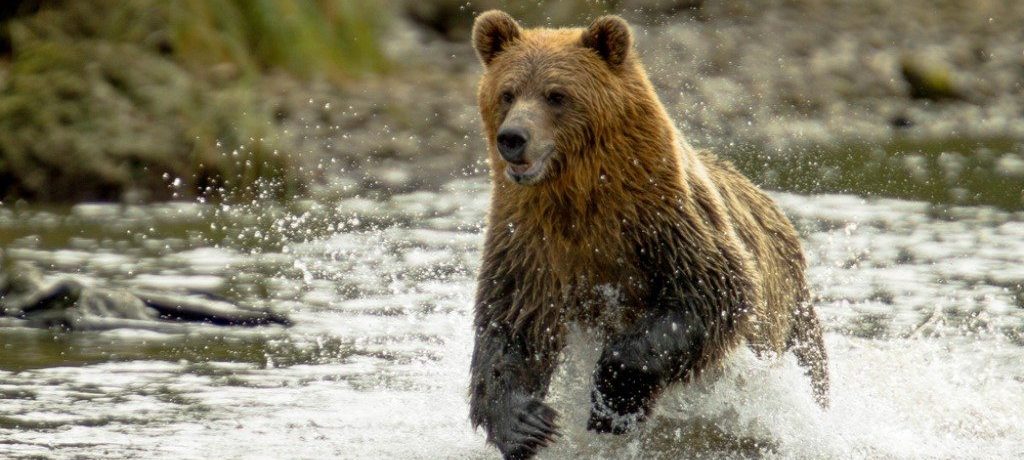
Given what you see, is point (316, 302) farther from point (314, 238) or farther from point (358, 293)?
point (314, 238)

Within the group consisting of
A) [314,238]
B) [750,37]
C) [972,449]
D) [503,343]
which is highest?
[750,37]

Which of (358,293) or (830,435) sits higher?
(358,293)

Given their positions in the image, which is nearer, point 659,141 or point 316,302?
point 659,141

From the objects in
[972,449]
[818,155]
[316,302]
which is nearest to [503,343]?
[972,449]

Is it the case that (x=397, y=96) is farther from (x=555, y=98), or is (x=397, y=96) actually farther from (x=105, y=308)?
(x=555, y=98)

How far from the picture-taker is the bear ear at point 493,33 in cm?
688

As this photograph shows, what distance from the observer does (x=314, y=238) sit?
41.1 feet

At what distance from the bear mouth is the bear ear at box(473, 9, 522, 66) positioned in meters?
0.69

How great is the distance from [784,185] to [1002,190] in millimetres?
1982

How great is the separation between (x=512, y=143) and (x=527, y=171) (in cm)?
17

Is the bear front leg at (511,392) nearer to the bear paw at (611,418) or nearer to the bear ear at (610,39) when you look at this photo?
the bear paw at (611,418)

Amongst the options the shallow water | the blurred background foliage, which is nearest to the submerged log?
the shallow water

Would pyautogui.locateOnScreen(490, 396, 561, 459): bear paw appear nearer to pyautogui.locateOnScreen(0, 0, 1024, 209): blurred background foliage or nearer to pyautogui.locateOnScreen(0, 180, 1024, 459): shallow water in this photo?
pyautogui.locateOnScreen(0, 180, 1024, 459): shallow water

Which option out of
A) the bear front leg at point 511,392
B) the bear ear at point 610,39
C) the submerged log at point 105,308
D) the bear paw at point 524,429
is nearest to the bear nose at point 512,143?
the bear ear at point 610,39
